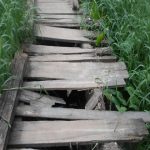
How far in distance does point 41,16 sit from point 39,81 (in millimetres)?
2147

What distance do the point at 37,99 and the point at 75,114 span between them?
487 mm

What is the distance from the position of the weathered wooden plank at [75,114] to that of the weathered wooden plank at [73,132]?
0.11 m

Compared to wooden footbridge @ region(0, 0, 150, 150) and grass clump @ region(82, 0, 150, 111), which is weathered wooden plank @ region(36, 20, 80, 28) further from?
grass clump @ region(82, 0, 150, 111)

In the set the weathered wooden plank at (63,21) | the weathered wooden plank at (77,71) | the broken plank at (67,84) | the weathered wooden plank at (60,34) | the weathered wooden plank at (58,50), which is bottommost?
the broken plank at (67,84)

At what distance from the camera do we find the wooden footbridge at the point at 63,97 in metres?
3.29

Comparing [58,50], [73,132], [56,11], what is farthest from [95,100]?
[56,11]

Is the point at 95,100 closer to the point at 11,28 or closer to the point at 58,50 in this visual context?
the point at 58,50

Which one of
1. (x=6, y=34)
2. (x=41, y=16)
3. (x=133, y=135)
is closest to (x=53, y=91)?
(x=6, y=34)

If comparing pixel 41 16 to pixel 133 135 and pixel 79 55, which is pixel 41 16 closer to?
pixel 79 55

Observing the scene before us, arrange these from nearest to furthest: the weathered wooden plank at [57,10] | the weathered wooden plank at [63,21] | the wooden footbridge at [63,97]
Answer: the wooden footbridge at [63,97], the weathered wooden plank at [63,21], the weathered wooden plank at [57,10]

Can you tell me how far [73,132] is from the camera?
3338 millimetres

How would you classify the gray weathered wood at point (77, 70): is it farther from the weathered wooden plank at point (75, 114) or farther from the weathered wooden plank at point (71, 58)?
the weathered wooden plank at point (75, 114)

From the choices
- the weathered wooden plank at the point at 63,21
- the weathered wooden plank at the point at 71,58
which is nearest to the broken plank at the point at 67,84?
the weathered wooden plank at the point at 71,58

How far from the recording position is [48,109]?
12.1ft
